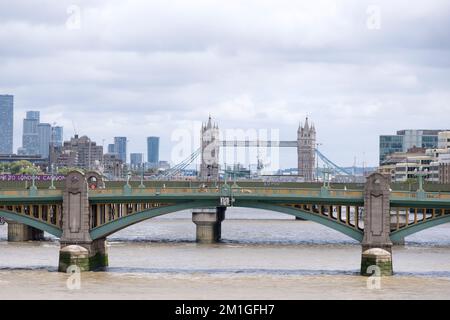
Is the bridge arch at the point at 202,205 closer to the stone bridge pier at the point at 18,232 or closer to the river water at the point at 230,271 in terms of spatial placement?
the river water at the point at 230,271

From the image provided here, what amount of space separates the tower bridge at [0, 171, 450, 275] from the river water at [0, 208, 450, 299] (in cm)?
297

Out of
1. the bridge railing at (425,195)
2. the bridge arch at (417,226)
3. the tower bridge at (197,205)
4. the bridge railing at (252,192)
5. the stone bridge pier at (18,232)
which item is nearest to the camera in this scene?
the tower bridge at (197,205)

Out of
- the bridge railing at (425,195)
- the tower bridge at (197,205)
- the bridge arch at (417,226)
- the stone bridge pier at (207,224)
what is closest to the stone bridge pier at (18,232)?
the stone bridge pier at (207,224)

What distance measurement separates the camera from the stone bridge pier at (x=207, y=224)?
156 m

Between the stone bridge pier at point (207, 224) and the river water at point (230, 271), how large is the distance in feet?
5.24

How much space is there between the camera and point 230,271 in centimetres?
11181

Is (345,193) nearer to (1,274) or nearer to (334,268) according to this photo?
(334,268)

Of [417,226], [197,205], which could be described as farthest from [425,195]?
[197,205]

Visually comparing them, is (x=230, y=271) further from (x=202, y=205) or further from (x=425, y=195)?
(x=425, y=195)

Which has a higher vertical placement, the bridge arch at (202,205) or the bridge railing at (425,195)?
the bridge railing at (425,195)

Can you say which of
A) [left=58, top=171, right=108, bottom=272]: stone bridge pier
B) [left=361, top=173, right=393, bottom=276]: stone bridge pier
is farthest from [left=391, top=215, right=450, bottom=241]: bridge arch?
[left=58, top=171, right=108, bottom=272]: stone bridge pier

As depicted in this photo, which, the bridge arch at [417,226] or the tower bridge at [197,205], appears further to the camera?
the bridge arch at [417,226]

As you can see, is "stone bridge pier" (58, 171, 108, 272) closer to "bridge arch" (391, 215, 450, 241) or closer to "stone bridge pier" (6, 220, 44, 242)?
"bridge arch" (391, 215, 450, 241)

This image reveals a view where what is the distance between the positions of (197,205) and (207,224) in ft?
141
